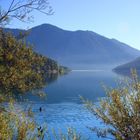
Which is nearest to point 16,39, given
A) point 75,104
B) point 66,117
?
point 66,117

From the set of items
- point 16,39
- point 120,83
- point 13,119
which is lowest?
point 13,119

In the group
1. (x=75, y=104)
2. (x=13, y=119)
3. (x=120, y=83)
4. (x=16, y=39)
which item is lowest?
(x=75, y=104)

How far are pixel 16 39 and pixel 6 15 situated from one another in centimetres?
609

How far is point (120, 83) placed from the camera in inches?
758

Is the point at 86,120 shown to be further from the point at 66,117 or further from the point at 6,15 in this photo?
the point at 6,15

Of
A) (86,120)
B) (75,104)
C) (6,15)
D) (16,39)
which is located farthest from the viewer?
(75,104)

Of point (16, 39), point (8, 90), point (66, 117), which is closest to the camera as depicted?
point (8, 90)

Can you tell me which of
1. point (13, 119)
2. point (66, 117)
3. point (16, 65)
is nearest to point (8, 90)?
point (16, 65)

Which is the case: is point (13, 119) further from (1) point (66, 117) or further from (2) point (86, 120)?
(1) point (66, 117)

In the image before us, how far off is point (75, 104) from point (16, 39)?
387 feet

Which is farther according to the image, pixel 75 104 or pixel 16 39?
pixel 75 104

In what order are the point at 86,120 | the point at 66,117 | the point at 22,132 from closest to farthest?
the point at 22,132 → the point at 86,120 → the point at 66,117

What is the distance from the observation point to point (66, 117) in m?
108

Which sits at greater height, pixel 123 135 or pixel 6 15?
pixel 6 15
